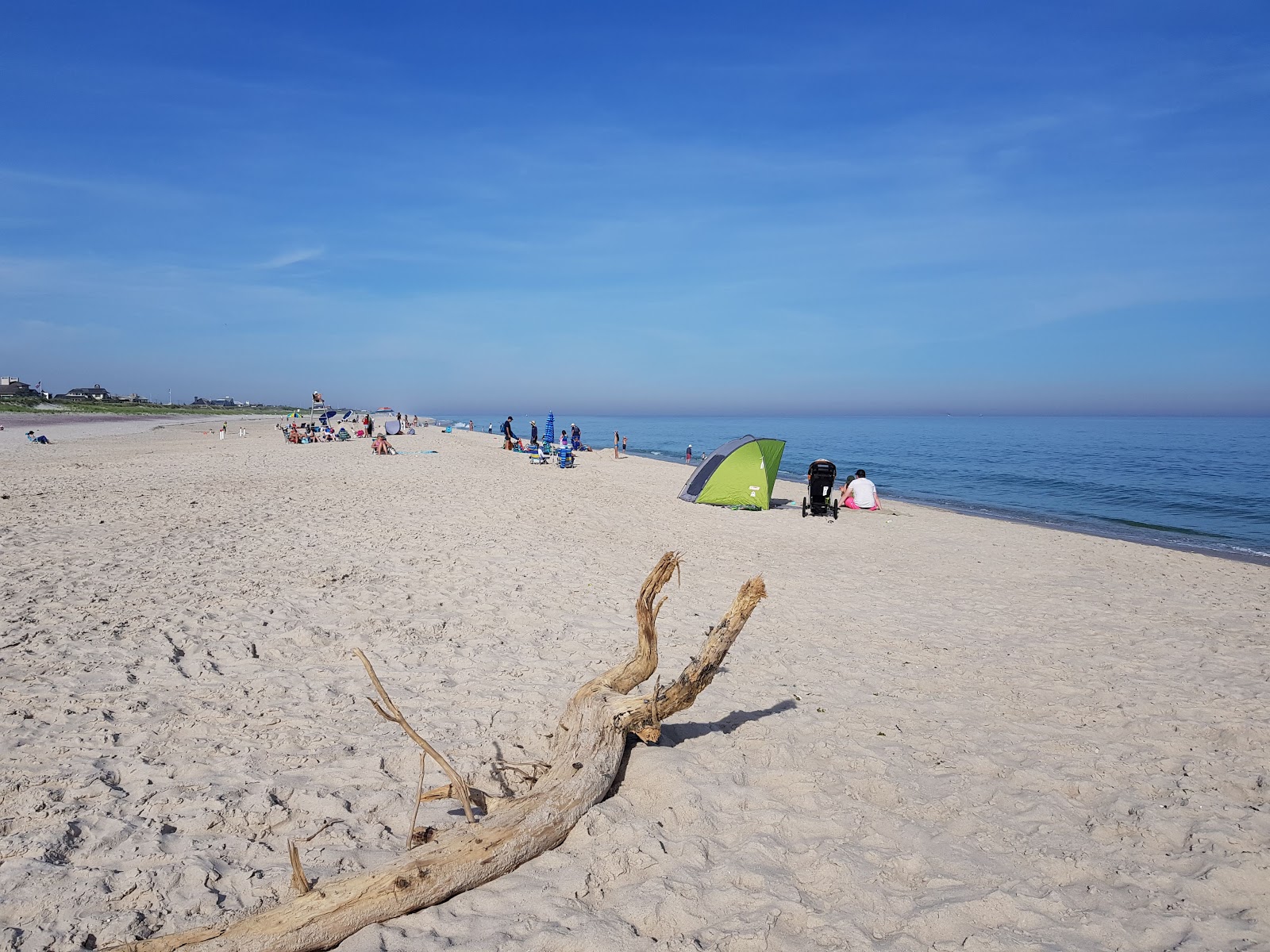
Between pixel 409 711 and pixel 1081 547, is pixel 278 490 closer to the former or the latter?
pixel 409 711

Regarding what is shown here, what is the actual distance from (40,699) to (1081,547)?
53.1ft

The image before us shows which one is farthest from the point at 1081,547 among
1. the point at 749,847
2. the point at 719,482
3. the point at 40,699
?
the point at 40,699

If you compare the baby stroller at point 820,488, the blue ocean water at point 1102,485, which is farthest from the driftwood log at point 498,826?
the blue ocean water at point 1102,485

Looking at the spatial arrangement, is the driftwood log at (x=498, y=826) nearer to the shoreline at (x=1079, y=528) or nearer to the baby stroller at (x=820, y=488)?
the baby stroller at (x=820, y=488)

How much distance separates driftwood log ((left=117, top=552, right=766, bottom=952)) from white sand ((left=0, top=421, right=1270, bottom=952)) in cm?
11

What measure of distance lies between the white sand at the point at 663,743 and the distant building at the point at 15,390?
141357mm

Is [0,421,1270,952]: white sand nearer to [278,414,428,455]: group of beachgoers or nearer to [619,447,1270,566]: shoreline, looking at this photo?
[619,447,1270,566]: shoreline

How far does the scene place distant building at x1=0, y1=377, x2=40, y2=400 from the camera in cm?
11644

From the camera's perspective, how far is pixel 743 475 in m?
18.2

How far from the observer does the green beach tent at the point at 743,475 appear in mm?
18000

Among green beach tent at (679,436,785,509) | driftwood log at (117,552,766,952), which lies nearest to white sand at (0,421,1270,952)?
driftwood log at (117,552,766,952)

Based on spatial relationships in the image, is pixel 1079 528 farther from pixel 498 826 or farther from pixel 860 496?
pixel 498 826

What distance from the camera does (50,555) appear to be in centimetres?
920

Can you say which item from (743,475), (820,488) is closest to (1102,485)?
(820,488)
